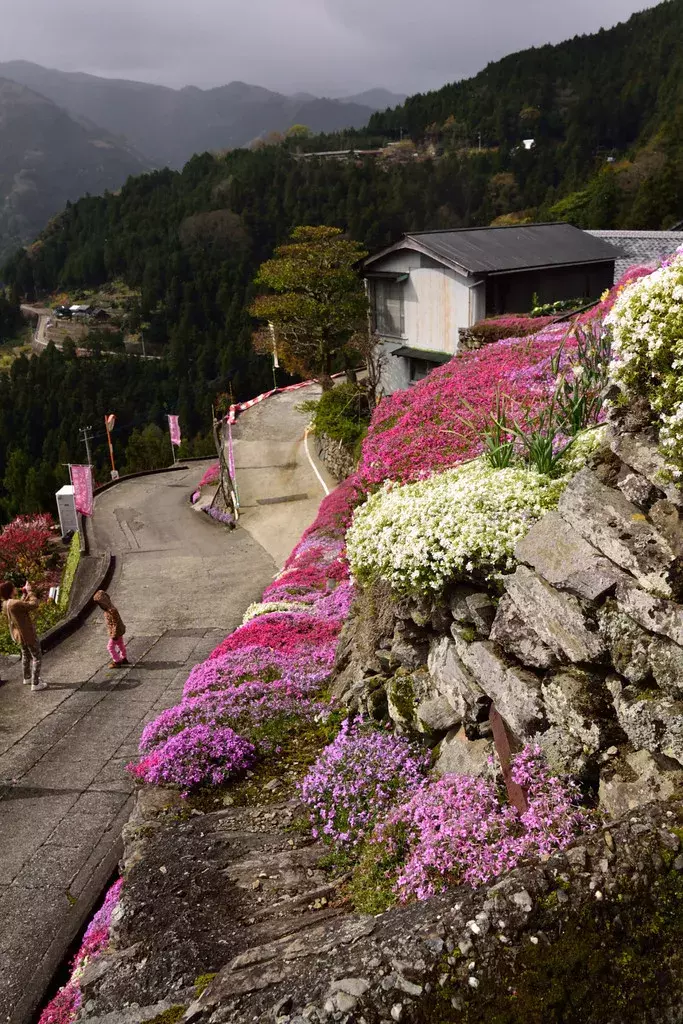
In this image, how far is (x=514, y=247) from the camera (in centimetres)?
3247

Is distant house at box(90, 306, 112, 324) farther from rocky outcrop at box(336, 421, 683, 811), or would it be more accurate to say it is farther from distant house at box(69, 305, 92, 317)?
rocky outcrop at box(336, 421, 683, 811)

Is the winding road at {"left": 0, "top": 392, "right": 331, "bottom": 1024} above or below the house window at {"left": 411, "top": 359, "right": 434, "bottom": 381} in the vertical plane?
below

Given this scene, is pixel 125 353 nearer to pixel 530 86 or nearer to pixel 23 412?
pixel 23 412

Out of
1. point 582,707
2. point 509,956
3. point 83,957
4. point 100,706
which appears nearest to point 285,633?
point 100,706

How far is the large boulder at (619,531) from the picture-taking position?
5273 mm

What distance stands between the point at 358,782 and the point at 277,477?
24.3m

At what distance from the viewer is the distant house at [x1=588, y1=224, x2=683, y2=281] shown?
114ft

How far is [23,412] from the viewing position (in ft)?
337

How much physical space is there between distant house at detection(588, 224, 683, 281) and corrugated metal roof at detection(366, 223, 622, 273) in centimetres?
62

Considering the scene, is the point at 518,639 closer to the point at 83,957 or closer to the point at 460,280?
the point at 83,957

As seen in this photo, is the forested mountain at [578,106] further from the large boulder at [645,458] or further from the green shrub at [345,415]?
the large boulder at [645,458]

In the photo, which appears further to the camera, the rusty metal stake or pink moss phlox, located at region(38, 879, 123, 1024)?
pink moss phlox, located at region(38, 879, 123, 1024)

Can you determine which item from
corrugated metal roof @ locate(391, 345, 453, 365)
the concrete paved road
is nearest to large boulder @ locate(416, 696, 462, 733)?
the concrete paved road

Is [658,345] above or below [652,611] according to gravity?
above
